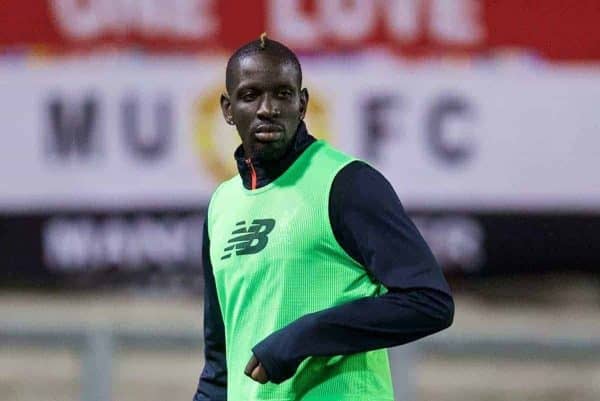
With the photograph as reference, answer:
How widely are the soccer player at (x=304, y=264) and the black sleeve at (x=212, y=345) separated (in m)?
0.09

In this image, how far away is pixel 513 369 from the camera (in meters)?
6.78

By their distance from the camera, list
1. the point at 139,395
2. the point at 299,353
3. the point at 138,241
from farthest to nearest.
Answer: the point at 138,241 → the point at 139,395 → the point at 299,353

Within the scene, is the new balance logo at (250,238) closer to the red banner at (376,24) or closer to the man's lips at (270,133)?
the man's lips at (270,133)

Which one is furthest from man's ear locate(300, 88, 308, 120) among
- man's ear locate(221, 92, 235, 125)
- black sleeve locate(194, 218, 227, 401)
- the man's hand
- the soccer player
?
the man's hand

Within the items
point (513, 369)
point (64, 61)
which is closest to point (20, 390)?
point (64, 61)

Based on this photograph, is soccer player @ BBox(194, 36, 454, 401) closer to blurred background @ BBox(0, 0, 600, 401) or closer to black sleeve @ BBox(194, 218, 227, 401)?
black sleeve @ BBox(194, 218, 227, 401)

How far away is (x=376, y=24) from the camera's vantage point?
6633 millimetres

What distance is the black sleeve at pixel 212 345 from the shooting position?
3.18 meters

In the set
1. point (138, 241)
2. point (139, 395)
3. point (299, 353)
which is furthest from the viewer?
point (138, 241)

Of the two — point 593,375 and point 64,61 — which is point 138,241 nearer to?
point 64,61

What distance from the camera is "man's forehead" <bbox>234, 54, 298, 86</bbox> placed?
2889 mm

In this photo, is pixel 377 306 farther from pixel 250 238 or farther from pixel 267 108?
pixel 267 108

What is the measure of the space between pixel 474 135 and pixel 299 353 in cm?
405

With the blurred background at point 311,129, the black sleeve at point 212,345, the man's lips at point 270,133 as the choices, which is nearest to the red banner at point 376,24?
the blurred background at point 311,129
